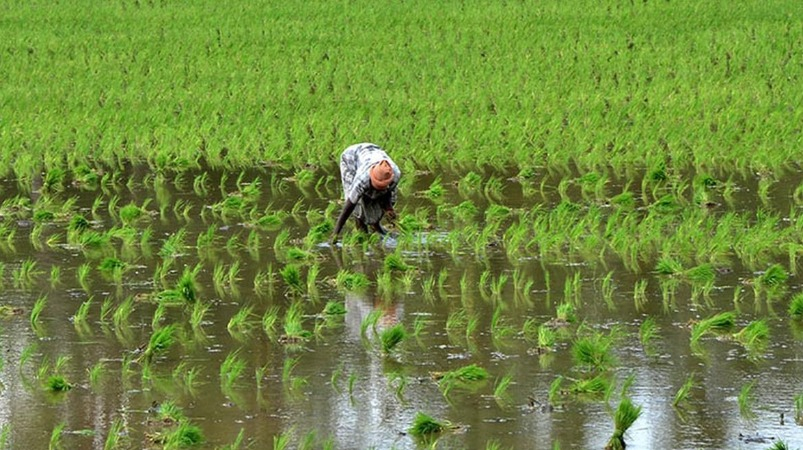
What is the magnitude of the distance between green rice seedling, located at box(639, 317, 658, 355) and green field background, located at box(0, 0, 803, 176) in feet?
16.0

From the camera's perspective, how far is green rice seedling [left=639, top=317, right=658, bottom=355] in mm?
7371

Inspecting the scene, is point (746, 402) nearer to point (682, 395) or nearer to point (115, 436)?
point (682, 395)

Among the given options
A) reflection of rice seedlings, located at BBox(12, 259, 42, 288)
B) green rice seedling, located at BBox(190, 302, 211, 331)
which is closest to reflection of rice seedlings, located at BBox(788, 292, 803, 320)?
green rice seedling, located at BBox(190, 302, 211, 331)

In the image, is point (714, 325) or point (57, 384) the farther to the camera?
point (714, 325)

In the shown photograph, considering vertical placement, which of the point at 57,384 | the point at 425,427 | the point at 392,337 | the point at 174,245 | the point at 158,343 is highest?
the point at 174,245

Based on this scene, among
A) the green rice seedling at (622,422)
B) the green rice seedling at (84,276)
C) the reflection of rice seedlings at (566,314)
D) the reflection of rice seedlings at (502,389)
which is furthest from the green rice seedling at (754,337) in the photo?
the green rice seedling at (84,276)

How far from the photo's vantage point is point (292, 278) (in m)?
8.55

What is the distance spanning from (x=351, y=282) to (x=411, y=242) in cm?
119

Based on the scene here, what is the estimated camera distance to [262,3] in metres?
22.1

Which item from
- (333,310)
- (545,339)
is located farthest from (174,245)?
(545,339)

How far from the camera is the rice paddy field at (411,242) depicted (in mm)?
6492

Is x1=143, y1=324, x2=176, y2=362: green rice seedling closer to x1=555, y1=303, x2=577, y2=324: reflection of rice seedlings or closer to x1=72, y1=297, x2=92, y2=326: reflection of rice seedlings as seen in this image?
x1=72, y1=297, x2=92, y2=326: reflection of rice seedlings

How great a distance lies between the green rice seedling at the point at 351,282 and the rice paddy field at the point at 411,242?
0.01m

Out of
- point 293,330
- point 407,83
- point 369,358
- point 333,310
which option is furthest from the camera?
point 407,83
